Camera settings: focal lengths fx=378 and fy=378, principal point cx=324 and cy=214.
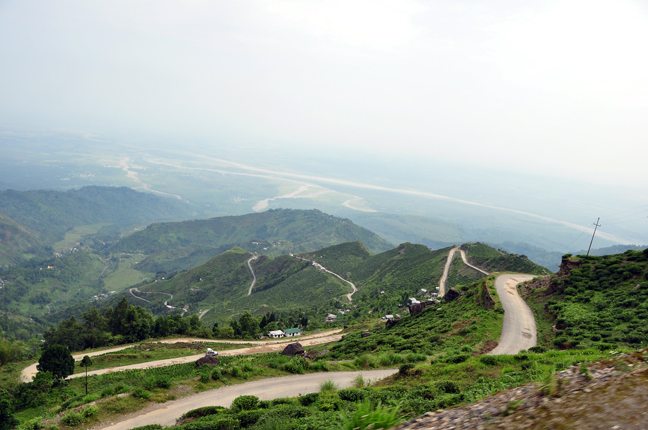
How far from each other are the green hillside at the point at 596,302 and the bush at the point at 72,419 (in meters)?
33.7

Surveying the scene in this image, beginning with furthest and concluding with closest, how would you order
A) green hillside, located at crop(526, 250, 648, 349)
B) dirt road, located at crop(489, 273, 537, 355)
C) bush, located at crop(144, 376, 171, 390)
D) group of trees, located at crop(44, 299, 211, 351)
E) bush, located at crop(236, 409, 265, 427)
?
group of trees, located at crop(44, 299, 211, 351)
dirt road, located at crop(489, 273, 537, 355)
green hillside, located at crop(526, 250, 648, 349)
bush, located at crop(144, 376, 171, 390)
bush, located at crop(236, 409, 265, 427)

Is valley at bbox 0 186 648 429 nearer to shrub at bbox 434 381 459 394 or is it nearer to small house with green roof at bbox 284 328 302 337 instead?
shrub at bbox 434 381 459 394

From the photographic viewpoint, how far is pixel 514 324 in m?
39.5

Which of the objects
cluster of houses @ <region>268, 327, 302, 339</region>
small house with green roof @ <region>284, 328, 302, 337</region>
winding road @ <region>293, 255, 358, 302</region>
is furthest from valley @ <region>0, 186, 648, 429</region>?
winding road @ <region>293, 255, 358, 302</region>

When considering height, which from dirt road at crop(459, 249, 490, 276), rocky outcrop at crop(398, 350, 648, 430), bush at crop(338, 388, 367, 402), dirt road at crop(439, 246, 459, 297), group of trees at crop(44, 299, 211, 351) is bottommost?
group of trees at crop(44, 299, 211, 351)

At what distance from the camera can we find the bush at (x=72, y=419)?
1970 cm

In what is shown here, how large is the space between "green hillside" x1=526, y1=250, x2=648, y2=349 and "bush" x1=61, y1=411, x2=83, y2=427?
1328 inches

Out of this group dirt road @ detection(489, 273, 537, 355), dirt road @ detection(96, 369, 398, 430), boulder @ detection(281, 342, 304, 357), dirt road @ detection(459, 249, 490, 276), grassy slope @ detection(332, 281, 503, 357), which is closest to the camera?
dirt road @ detection(96, 369, 398, 430)

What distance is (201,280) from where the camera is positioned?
184m

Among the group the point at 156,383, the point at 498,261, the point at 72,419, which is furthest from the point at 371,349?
the point at 498,261

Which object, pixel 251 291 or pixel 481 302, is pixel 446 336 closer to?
pixel 481 302

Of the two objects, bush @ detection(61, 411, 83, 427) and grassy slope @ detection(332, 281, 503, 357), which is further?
grassy slope @ detection(332, 281, 503, 357)

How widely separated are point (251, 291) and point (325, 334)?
97.1m

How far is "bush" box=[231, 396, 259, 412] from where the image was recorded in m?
19.8
